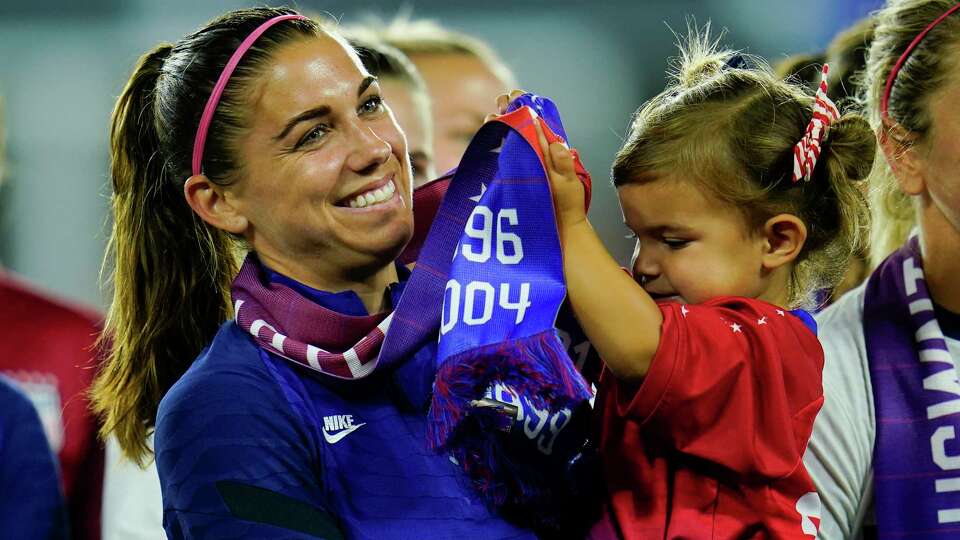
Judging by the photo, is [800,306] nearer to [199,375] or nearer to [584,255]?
[584,255]

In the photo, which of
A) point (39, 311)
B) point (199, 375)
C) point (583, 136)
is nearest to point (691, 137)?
point (199, 375)

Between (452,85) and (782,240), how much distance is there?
62.5 inches

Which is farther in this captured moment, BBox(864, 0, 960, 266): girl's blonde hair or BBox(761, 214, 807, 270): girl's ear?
BBox(864, 0, 960, 266): girl's blonde hair

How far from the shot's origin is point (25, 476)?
8.05 feet

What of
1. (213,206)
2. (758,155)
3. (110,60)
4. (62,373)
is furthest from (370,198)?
(110,60)

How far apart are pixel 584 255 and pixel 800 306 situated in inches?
21.5

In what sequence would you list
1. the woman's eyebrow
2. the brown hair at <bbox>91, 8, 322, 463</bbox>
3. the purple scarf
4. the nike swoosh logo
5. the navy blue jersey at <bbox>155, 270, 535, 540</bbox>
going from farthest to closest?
1. the purple scarf
2. the brown hair at <bbox>91, 8, 322, 463</bbox>
3. the woman's eyebrow
4. the nike swoosh logo
5. the navy blue jersey at <bbox>155, 270, 535, 540</bbox>

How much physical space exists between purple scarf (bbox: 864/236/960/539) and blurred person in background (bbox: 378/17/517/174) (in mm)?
1335

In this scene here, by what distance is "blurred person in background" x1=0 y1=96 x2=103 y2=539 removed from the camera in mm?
2797

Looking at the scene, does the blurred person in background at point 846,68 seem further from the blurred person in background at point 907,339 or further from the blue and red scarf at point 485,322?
the blue and red scarf at point 485,322

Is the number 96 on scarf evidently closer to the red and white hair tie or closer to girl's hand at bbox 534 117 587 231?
girl's hand at bbox 534 117 587 231

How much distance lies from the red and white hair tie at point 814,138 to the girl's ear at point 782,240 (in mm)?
66

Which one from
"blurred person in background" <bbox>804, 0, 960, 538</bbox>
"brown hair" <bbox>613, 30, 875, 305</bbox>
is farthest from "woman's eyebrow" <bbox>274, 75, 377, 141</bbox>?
"blurred person in background" <bbox>804, 0, 960, 538</bbox>

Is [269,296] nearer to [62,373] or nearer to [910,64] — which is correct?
[910,64]
